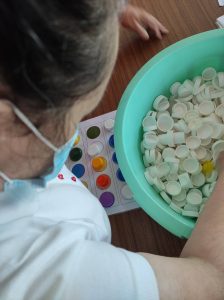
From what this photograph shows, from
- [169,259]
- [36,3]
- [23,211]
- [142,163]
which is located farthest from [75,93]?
[142,163]

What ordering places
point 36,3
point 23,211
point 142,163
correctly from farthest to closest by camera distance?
point 142,163, point 23,211, point 36,3

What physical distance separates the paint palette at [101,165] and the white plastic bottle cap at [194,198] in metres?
0.11

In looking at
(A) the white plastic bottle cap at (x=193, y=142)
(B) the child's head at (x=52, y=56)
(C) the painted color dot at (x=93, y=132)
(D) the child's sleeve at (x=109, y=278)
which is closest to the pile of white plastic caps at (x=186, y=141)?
(A) the white plastic bottle cap at (x=193, y=142)

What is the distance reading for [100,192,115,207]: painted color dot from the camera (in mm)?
709

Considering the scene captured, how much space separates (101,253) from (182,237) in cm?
20

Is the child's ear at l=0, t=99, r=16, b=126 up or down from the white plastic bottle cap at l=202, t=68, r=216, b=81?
up

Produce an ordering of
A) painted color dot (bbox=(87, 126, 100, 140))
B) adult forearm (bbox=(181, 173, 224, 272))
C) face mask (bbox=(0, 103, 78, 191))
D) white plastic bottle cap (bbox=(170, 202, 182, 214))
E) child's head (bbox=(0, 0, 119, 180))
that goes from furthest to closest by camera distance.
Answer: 1. painted color dot (bbox=(87, 126, 100, 140))
2. white plastic bottle cap (bbox=(170, 202, 182, 214))
3. adult forearm (bbox=(181, 173, 224, 272))
4. face mask (bbox=(0, 103, 78, 191))
5. child's head (bbox=(0, 0, 119, 180))

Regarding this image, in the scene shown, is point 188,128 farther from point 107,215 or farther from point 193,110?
point 107,215

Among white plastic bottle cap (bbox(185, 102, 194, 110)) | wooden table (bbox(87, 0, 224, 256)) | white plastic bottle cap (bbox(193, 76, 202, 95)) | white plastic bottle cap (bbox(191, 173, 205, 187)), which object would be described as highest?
wooden table (bbox(87, 0, 224, 256))

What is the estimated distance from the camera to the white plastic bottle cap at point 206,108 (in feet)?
2.64

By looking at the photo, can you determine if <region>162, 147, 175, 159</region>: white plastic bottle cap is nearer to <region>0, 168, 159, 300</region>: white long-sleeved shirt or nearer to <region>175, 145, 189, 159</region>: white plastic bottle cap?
<region>175, 145, 189, 159</region>: white plastic bottle cap

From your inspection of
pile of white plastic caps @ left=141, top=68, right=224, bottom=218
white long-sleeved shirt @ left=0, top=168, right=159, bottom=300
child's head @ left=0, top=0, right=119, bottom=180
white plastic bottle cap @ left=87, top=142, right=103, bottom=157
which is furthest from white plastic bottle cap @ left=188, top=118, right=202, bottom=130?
child's head @ left=0, top=0, right=119, bottom=180

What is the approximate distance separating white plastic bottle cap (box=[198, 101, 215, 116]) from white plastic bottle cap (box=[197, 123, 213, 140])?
0.12ft

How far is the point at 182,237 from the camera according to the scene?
0.62 m
